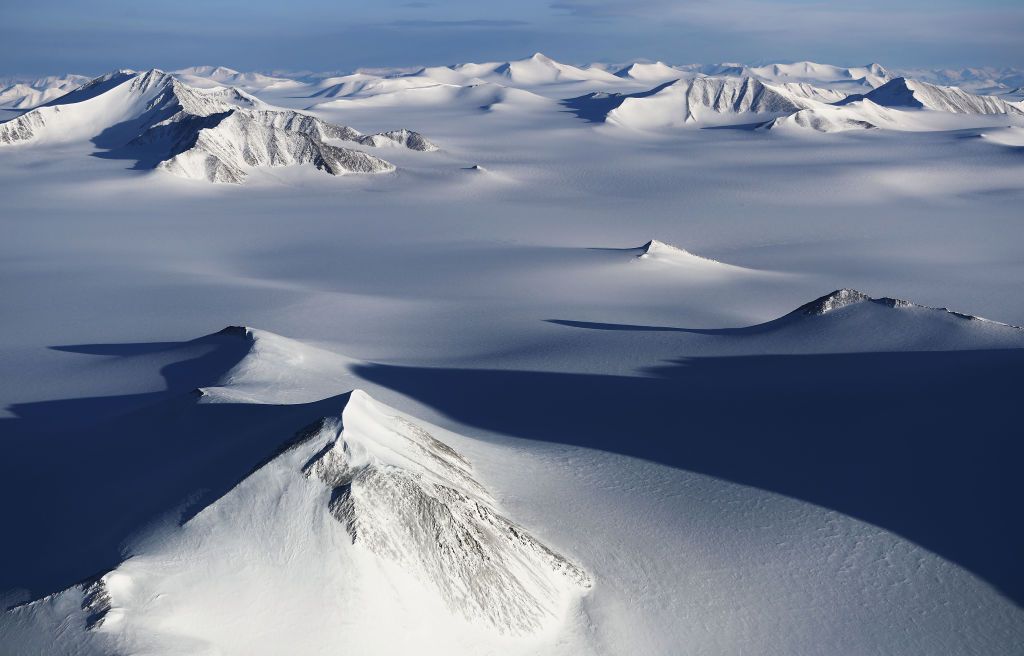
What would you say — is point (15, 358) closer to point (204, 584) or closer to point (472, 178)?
point (204, 584)

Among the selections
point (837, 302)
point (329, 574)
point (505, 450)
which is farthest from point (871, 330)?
point (329, 574)

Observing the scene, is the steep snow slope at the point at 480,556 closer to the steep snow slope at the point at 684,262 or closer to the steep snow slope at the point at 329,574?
the steep snow slope at the point at 329,574

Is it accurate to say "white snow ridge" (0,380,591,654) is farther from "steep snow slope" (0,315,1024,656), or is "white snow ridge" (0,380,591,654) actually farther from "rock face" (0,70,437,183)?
"rock face" (0,70,437,183)

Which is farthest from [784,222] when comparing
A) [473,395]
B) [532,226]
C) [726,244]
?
[473,395]

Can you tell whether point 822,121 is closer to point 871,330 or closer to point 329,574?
point 871,330

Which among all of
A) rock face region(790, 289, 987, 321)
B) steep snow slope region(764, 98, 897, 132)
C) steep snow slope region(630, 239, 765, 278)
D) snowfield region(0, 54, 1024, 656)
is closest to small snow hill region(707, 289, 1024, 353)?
rock face region(790, 289, 987, 321)

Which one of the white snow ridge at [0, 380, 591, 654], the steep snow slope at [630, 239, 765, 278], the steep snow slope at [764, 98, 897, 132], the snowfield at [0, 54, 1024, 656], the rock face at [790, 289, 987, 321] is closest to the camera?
the white snow ridge at [0, 380, 591, 654]
